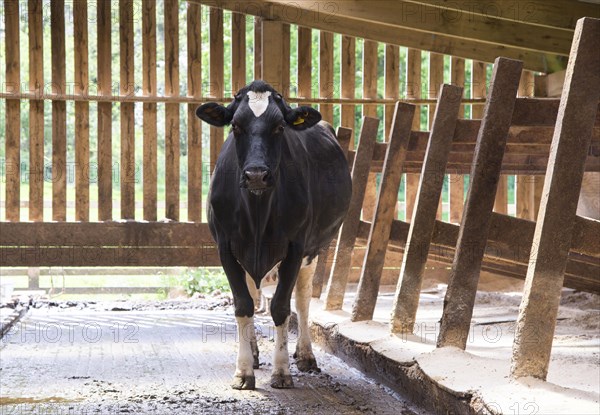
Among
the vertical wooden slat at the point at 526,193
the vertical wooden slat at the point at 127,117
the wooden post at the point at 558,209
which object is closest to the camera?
the wooden post at the point at 558,209

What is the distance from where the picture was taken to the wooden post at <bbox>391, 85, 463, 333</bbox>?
21.5ft

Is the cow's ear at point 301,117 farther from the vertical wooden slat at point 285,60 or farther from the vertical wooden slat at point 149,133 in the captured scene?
the vertical wooden slat at point 285,60

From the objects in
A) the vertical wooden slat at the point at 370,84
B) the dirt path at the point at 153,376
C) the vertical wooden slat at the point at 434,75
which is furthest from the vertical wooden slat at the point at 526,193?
the dirt path at the point at 153,376

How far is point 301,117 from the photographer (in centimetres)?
636

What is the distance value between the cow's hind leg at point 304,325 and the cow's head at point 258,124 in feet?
4.81

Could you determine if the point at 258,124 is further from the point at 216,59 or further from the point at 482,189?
the point at 216,59

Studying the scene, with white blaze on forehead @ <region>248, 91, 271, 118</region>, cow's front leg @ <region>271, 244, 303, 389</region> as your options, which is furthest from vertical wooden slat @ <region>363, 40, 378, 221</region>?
white blaze on forehead @ <region>248, 91, 271, 118</region>

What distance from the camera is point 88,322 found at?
10406 millimetres

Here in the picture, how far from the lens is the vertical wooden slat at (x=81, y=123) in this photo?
39.6 feet

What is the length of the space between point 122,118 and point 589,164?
6.25m

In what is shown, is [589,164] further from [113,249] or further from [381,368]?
[113,249]

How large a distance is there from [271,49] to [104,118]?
2.30m

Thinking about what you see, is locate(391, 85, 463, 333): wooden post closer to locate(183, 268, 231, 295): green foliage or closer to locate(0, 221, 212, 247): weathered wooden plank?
locate(0, 221, 212, 247): weathered wooden plank

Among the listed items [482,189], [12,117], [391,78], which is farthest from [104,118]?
[482,189]
